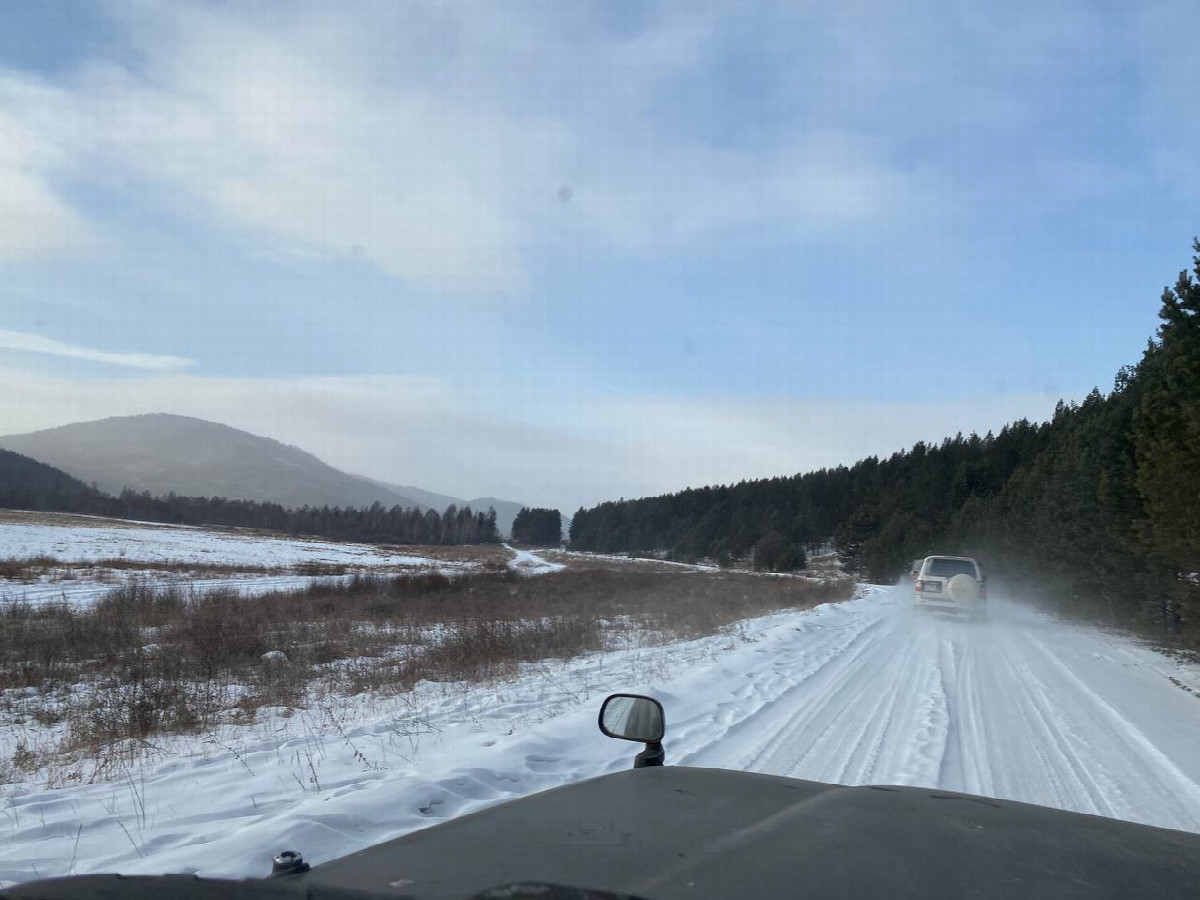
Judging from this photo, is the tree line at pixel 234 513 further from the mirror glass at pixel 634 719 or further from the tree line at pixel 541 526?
the mirror glass at pixel 634 719

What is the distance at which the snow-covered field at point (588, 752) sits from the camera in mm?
4816

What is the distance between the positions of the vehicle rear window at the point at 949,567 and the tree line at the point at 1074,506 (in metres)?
3.81

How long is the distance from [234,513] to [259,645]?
539ft

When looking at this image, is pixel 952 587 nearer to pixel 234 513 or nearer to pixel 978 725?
pixel 978 725

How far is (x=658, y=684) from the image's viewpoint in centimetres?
1010

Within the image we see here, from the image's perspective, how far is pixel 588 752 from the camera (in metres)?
7.02

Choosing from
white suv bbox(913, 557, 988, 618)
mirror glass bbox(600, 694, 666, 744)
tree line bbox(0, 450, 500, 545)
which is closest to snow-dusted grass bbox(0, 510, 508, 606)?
mirror glass bbox(600, 694, 666, 744)

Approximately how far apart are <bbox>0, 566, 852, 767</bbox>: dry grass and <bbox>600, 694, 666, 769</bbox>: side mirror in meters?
5.99

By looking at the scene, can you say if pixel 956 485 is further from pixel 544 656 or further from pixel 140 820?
pixel 140 820

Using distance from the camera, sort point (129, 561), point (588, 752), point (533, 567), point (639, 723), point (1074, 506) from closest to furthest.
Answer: point (639, 723) < point (588, 752) < point (1074, 506) < point (129, 561) < point (533, 567)

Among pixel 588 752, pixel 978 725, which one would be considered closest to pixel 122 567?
pixel 588 752

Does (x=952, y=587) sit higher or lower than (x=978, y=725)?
higher

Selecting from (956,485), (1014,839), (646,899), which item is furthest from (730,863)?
(956,485)

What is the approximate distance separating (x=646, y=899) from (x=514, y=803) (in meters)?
1.37
